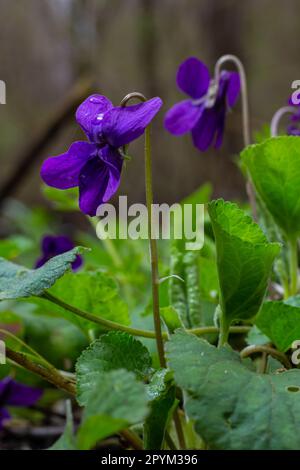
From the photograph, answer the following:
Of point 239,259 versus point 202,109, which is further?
point 202,109

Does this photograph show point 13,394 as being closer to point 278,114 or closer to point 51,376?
point 51,376

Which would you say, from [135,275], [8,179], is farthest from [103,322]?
[8,179]

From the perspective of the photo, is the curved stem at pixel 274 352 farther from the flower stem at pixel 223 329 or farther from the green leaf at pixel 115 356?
the green leaf at pixel 115 356

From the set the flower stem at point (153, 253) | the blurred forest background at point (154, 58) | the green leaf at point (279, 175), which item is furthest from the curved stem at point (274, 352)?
the blurred forest background at point (154, 58)

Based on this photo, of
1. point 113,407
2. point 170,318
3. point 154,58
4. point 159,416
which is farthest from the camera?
point 154,58

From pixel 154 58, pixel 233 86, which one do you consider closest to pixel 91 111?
pixel 233 86

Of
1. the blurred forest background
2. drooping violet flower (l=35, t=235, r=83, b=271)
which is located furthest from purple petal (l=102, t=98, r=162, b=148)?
the blurred forest background
